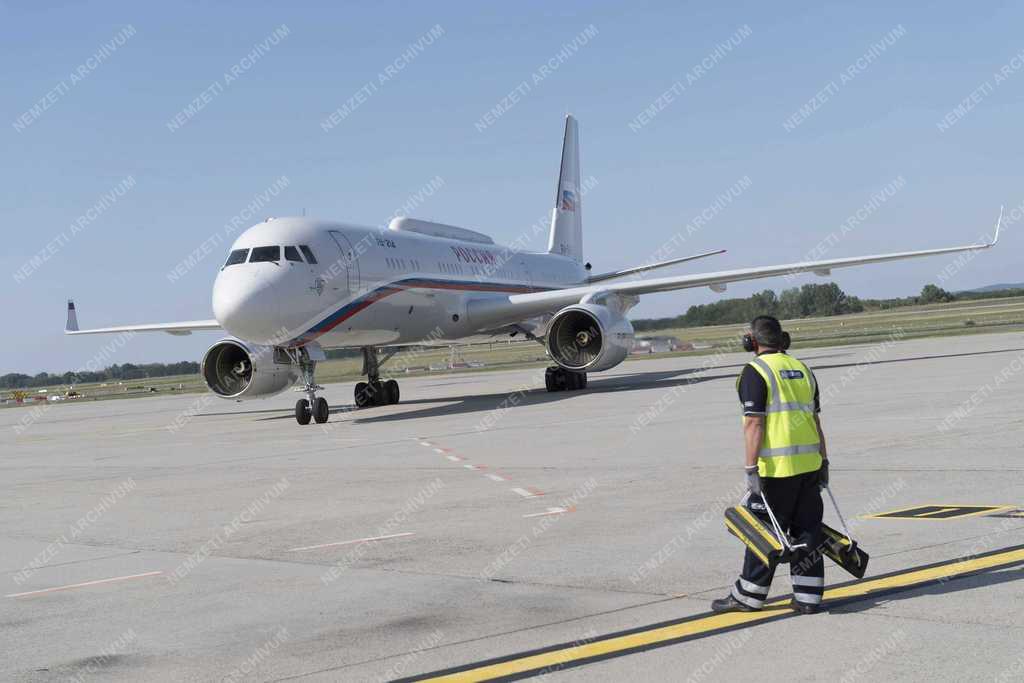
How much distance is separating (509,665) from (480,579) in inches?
76.2

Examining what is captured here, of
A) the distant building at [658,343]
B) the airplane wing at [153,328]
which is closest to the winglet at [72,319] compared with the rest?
the airplane wing at [153,328]

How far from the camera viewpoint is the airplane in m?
23.0

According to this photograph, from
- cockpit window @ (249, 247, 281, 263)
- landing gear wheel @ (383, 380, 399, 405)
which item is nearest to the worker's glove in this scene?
cockpit window @ (249, 247, 281, 263)

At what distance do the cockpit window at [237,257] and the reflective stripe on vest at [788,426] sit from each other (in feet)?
60.0

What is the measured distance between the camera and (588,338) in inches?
Answer: 1091

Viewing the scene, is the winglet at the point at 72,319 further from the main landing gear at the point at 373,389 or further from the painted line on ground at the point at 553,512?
the painted line on ground at the point at 553,512

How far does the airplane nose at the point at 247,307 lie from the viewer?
22.3 meters

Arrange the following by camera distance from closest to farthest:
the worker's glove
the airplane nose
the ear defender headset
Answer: the worker's glove → the ear defender headset → the airplane nose

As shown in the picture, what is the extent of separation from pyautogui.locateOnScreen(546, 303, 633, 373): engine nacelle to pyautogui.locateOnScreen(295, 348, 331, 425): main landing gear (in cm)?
620

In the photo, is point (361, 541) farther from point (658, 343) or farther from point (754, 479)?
point (658, 343)

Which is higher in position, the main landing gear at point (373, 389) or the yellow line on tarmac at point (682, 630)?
the main landing gear at point (373, 389)

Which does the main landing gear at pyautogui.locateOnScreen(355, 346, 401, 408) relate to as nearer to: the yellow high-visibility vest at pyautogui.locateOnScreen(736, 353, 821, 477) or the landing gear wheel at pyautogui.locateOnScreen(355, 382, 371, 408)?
the landing gear wheel at pyautogui.locateOnScreen(355, 382, 371, 408)

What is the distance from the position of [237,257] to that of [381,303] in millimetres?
3709

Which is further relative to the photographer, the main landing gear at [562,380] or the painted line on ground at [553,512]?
the main landing gear at [562,380]
